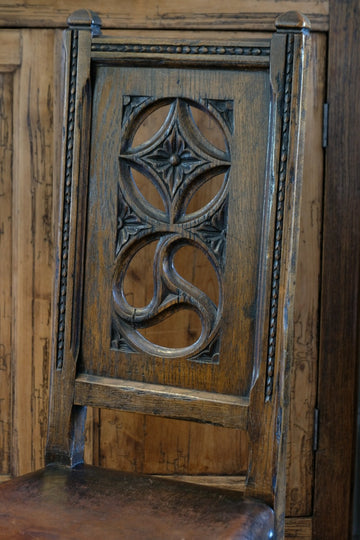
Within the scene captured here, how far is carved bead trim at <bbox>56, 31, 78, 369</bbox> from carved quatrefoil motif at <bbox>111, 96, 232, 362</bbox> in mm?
76

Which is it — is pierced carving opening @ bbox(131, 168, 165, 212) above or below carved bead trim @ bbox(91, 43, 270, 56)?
below

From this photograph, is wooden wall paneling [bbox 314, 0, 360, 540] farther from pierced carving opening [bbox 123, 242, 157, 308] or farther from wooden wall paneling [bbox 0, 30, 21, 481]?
wooden wall paneling [bbox 0, 30, 21, 481]

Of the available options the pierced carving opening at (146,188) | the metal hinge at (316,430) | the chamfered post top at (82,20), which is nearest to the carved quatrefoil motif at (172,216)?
the chamfered post top at (82,20)

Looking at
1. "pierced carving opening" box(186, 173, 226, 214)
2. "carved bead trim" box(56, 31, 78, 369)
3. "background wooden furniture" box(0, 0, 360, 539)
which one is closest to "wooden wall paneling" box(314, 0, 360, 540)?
"background wooden furniture" box(0, 0, 360, 539)

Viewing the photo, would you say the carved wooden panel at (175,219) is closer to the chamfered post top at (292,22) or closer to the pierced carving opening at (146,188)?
the chamfered post top at (292,22)

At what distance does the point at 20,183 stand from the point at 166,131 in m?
0.58

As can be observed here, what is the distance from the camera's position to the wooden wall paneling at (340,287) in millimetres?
1438

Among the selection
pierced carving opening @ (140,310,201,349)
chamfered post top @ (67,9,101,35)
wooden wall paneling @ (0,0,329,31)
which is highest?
wooden wall paneling @ (0,0,329,31)

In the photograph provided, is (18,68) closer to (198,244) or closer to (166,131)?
(166,131)

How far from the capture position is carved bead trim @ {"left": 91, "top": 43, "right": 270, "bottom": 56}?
95 centimetres

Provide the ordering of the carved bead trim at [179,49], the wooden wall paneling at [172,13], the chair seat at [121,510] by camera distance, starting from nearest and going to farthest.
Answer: the chair seat at [121,510] → the carved bead trim at [179,49] → the wooden wall paneling at [172,13]

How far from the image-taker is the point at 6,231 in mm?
1518

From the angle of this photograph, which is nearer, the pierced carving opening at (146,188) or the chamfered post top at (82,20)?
the chamfered post top at (82,20)

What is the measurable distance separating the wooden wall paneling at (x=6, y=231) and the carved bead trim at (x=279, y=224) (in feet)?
2.38
